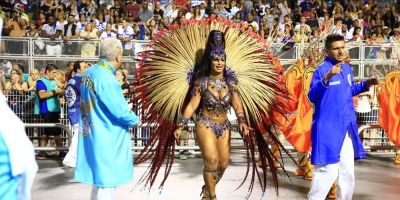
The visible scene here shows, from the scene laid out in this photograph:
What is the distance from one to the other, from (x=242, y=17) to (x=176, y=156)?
288 inches

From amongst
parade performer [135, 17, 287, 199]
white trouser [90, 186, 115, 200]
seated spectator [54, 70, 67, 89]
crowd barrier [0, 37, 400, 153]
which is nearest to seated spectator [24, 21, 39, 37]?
crowd barrier [0, 37, 400, 153]

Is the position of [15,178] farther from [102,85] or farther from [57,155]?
[57,155]

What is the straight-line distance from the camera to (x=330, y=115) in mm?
6219

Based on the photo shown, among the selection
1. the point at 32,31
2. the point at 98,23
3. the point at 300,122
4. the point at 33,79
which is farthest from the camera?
the point at 98,23

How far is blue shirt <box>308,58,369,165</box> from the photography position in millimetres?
6152

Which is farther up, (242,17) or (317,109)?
(242,17)

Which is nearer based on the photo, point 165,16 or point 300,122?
point 300,122

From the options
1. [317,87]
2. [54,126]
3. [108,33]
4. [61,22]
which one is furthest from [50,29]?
[317,87]

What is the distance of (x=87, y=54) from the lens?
13.4 m

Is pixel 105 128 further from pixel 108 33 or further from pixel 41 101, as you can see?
pixel 108 33

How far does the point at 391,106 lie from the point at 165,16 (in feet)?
25.6

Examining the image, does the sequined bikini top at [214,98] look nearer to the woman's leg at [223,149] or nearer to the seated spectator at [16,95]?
the woman's leg at [223,149]

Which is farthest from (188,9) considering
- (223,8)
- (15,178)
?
(15,178)

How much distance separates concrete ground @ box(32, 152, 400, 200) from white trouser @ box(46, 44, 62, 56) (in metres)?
3.44
